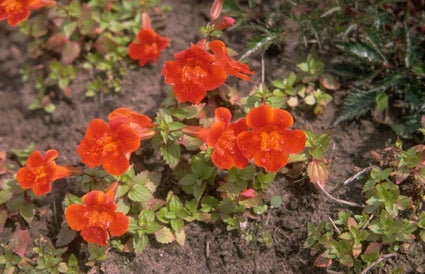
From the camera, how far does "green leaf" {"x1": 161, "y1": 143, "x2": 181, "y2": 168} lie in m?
2.83

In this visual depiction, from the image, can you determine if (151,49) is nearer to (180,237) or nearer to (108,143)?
(108,143)

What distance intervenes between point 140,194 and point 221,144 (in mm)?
535

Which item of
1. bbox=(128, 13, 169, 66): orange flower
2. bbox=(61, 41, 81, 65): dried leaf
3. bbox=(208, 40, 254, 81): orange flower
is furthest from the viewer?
bbox=(61, 41, 81, 65): dried leaf

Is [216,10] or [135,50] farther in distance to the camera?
[135,50]

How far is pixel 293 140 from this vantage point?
2623 millimetres

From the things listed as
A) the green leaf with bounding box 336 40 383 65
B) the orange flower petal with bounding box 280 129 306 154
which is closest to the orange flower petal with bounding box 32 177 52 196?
the orange flower petal with bounding box 280 129 306 154

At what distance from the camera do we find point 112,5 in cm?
380

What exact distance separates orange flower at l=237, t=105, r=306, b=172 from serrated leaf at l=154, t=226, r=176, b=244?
2.02 feet

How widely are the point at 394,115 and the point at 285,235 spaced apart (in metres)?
1.06

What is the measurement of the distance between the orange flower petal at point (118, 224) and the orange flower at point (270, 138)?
67 centimetres

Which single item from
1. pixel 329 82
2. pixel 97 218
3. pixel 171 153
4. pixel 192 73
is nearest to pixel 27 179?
pixel 97 218

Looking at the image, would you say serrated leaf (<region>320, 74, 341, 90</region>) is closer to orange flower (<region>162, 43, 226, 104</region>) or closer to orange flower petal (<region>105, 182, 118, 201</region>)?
orange flower (<region>162, 43, 226, 104</region>)

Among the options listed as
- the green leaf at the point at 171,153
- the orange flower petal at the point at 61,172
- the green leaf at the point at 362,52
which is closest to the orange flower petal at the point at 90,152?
the orange flower petal at the point at 61,172

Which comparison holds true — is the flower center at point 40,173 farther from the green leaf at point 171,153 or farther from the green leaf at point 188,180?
the green leaf at point 188,180
